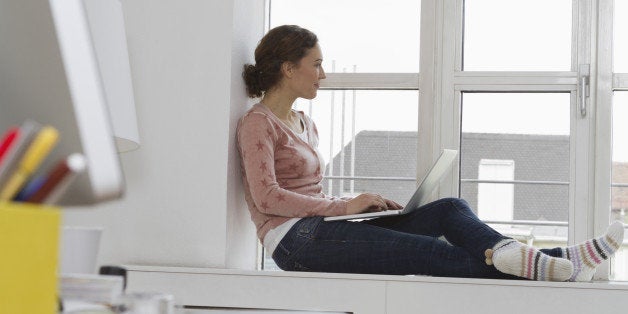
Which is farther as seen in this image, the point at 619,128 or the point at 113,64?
the point at 619,128

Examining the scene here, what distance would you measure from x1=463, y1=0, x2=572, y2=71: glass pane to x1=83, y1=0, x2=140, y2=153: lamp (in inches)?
54.7

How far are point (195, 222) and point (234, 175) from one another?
161 millimetres

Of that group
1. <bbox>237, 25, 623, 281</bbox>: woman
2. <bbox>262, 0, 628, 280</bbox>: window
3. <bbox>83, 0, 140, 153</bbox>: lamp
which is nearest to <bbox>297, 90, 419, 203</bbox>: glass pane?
<bbox>262, 0, 628, 280</bbox>: window

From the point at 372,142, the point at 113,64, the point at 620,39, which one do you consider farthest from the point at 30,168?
the point at 620,39

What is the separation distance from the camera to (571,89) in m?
2.37

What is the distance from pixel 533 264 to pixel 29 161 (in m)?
1.61

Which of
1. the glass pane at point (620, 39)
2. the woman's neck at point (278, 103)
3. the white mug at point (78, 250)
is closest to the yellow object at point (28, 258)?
the white mug at point (78, 250)

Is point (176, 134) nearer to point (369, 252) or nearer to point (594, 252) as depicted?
point (369, 252)

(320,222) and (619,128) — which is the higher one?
(619,128)

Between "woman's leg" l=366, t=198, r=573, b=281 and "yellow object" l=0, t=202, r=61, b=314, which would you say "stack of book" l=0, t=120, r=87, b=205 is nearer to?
"yellow object" l=0, t=202, r=61, b=314

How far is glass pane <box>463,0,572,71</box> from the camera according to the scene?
2.41 metres

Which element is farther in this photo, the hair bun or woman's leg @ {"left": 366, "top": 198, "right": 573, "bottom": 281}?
the hair bun

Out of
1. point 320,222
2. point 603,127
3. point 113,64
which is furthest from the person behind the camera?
point 603,127

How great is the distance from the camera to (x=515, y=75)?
2395mm
